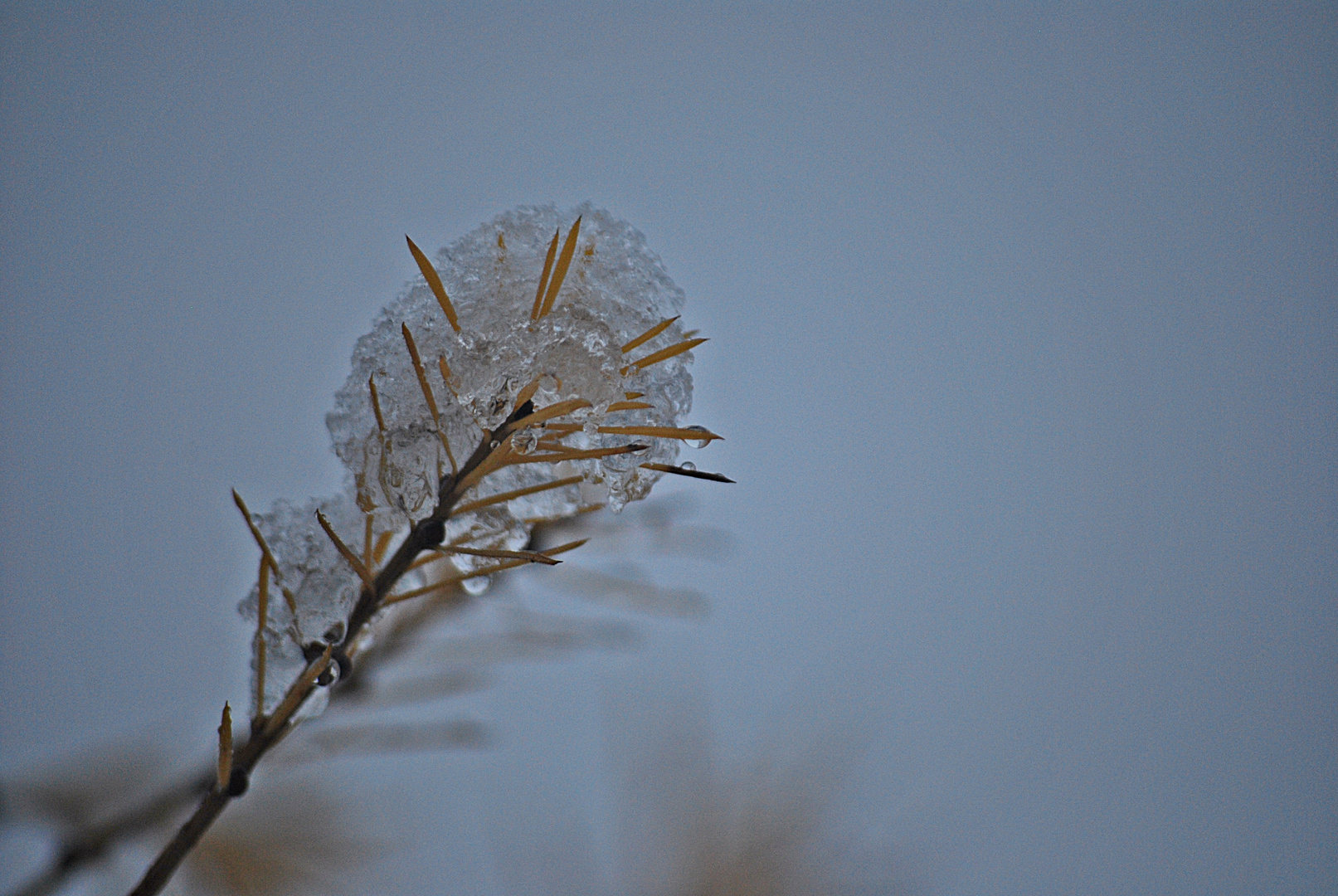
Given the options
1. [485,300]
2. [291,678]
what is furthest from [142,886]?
[485,300]

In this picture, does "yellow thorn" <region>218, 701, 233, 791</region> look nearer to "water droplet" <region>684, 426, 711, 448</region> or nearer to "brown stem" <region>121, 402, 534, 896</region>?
"brown stem" <region>121, 402, 534, 896</region>

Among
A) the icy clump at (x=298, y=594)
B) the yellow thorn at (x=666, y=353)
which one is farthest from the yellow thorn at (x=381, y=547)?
the yellow thorn at (x=666, y=353)

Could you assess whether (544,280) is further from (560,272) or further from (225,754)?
(225,754)

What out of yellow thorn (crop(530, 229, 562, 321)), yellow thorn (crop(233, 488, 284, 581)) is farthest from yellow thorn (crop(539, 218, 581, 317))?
yellow thorn (crop(233, 488, 284, 581))

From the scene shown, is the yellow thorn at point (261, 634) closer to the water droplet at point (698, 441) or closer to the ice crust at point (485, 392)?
the ice crust at point (485, 392)

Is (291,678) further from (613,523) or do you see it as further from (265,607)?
(613,523)

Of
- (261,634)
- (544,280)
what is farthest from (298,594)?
(544,280)
